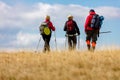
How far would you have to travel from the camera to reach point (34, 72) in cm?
1688

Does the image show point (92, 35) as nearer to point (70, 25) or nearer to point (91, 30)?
point (91, 30)

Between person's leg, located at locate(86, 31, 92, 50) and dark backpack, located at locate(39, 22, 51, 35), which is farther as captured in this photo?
dark backpack, located at locate(39, 22, 51, 35)

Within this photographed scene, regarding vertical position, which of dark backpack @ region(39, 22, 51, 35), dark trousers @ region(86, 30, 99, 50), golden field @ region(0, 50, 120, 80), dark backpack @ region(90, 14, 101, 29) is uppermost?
dark backpack @ region(90, 14, 101, 29)

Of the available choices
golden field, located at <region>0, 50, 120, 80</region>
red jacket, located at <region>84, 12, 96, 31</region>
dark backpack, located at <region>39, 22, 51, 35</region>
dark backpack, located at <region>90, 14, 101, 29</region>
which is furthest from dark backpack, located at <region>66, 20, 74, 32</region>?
golden field, located at <region>0, 50, 120, 80</region>

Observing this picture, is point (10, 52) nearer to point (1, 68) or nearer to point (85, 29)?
point (85, 29)

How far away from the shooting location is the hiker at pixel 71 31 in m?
26.5

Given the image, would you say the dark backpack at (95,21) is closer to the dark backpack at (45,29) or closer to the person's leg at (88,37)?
the person's leg at (88,37)

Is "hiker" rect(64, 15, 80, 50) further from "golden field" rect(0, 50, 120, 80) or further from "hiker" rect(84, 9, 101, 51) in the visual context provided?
"golden field" rect(0, 50, 120, 80)

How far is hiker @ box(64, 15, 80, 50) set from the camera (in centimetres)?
2645

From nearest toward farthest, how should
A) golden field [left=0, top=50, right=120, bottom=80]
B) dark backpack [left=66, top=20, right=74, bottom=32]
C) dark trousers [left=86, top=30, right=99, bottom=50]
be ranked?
golden field [left=0, top=50, right=120, bottom=80] < dark trousers [left=86, top=30, right=99, bottom=50] < dark backpack [left=66, top=20, right=74, bottom=32]

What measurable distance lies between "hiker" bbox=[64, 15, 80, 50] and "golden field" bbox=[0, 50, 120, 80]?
6.09m

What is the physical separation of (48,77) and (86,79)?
4.04ft

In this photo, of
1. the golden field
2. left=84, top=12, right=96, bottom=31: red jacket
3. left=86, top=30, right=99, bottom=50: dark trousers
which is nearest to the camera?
the golden field

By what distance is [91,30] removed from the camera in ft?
82.3
